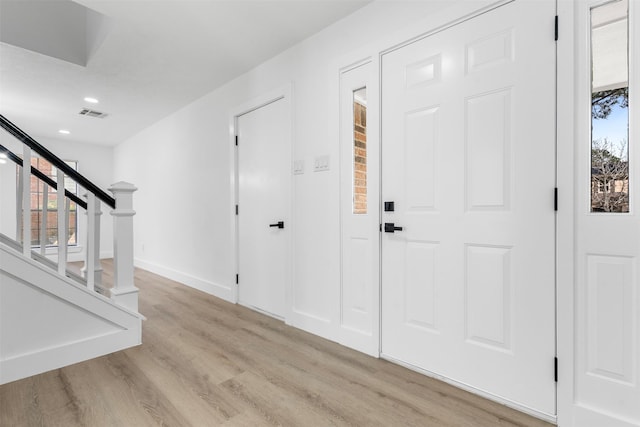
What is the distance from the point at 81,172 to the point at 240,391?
6.76 m

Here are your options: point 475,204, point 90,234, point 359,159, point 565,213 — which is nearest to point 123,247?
point 90,234

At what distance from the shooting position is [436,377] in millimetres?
1821

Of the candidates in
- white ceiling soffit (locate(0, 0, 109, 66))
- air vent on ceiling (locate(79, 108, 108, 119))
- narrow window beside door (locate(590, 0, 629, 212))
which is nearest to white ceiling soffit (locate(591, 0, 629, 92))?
narrow window beside door (locate(590, 0, 629, 212))

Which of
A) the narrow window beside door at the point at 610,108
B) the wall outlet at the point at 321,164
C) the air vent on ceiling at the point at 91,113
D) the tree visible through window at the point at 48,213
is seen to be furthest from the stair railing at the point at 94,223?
the tree visible through window at the point at 48,213

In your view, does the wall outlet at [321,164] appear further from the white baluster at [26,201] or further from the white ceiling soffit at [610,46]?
the white baluster at [26,201]

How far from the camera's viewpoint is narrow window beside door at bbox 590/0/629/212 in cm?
132

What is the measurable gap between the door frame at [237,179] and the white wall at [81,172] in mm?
4521

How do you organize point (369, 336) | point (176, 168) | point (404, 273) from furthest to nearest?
point (176, 168), point (369, 336), point (404, 273)

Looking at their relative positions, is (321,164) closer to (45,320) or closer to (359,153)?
(359,153)

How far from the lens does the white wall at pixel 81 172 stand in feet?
18.0

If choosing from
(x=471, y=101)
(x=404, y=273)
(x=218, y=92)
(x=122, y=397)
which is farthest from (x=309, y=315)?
(x=218, y=92)

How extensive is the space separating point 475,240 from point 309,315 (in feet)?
4.84

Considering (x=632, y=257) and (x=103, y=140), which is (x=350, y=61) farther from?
(x=103, y=140)

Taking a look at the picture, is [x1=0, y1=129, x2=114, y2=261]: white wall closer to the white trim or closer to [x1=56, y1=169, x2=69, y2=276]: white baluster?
[x1=56, y1=169, x2=69, y2=276]: white baluster
